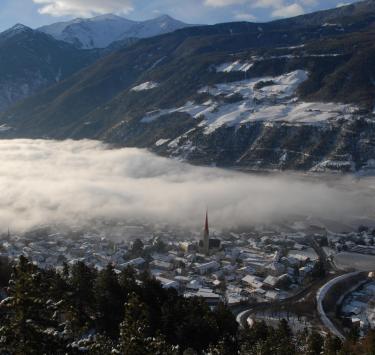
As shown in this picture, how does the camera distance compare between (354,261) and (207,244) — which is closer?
(354,261)

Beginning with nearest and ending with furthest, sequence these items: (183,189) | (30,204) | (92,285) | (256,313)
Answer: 1. (92,285)
2. (256,313)
3. (30,204)
4. (183,189)

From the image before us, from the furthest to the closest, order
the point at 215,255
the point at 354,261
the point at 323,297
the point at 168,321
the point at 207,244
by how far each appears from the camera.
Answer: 1. the point at 207,244
2. the point at 215,255
3. the point at 354,261
4. the point at 323,297
5. the point at 168,321

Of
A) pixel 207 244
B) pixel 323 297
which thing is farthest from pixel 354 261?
pixel 207 244

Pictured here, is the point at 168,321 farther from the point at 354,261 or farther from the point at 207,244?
the point at 354,261

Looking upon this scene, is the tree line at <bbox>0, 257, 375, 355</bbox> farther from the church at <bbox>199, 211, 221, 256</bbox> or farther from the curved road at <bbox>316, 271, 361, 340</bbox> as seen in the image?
the church at <bbox>199, 211, 221, 256</bbox>

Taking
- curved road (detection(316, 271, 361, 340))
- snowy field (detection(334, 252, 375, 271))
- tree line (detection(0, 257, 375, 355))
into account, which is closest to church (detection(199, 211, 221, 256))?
snowy field (detection(334, 252, 375, 271))

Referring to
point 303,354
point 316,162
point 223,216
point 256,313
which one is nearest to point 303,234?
point 223,216

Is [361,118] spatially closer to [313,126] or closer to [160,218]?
[313,126]

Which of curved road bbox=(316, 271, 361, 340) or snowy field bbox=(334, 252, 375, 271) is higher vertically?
curved road bbox=(316, 271, 361, 340)

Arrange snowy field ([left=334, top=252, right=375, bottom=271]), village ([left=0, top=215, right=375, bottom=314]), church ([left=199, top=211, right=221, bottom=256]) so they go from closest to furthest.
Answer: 1. village ([left=0, top=215, right=375, bottom=314])
2. snowy field ([left=334, top=252, right=375, bottom=271])
3. church ([left=199, top=211, right=221, bottom=256])

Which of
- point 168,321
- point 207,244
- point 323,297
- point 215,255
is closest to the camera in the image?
point 168,321

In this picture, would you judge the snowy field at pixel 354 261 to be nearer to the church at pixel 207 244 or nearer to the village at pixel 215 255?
the village at pixel 215 255
